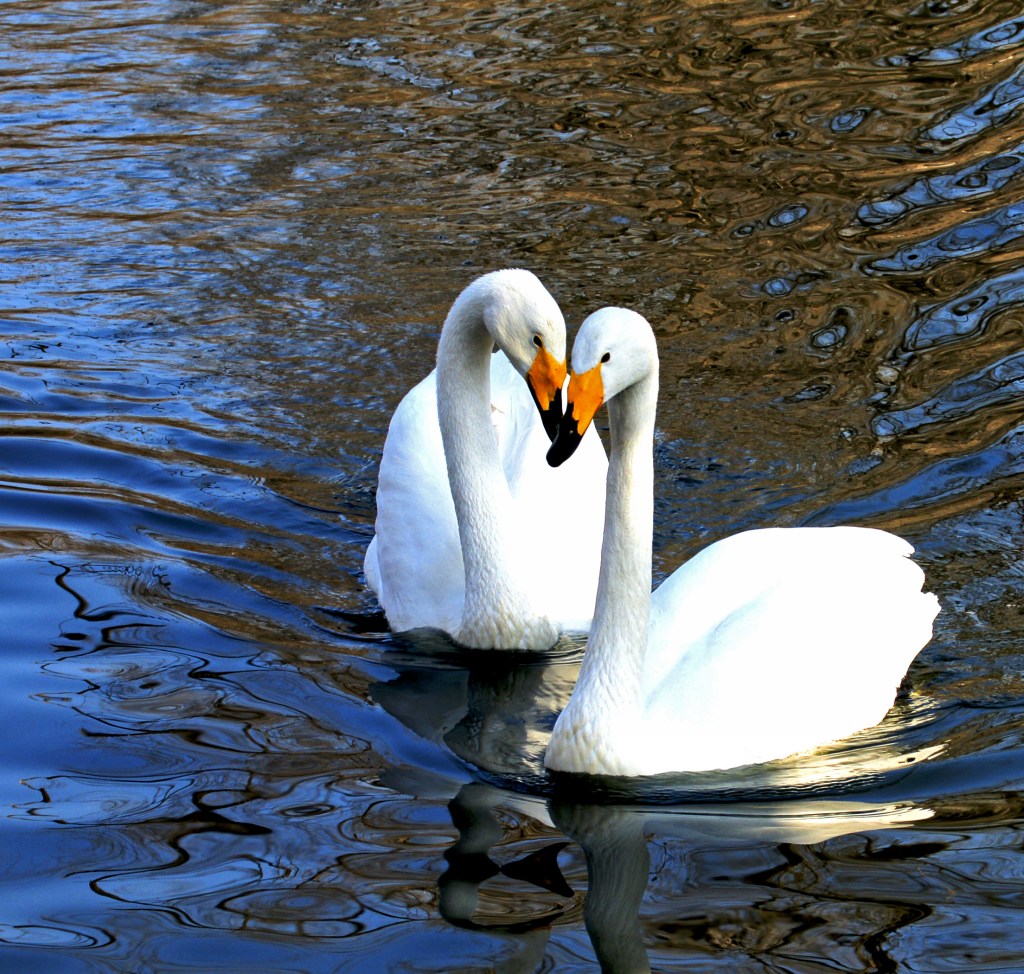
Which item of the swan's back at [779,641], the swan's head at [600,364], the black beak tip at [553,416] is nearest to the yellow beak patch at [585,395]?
the swan's head at [600,364]

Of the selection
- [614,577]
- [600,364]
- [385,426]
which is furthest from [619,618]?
[385,426]

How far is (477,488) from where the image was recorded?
6492mm

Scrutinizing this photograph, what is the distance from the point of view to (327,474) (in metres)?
8.00

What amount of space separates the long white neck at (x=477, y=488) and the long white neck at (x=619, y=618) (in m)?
1.09

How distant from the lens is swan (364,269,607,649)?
20.1ft

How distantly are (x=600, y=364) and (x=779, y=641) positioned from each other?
1212 mm

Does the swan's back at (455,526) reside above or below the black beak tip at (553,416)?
below

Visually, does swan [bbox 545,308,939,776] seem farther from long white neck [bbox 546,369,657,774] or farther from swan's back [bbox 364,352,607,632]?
swan's back [bbox 364,352,607,632]

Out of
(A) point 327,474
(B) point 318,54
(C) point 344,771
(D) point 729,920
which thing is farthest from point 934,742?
(B) point 318,54

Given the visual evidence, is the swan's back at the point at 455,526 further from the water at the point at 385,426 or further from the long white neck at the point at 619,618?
the long white neck at the point at 619,618

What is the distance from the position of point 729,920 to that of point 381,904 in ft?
3.12

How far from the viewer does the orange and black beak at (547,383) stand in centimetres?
570

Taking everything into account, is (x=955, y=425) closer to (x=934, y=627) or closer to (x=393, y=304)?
Result: (x=934, y=627)

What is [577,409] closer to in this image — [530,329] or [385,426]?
[530,329]
